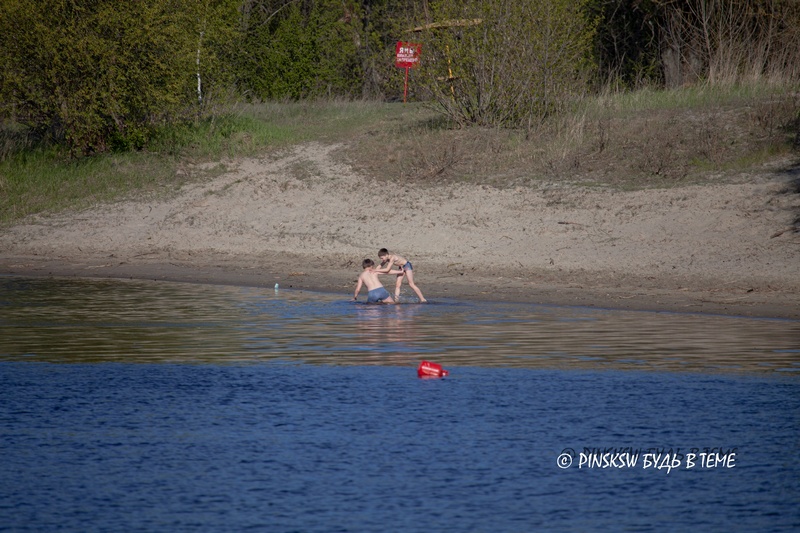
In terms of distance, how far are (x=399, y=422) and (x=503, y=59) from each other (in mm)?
17881

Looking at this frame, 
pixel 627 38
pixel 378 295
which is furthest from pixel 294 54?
pixel 378 295

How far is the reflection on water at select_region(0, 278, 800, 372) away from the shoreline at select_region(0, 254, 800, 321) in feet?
1.94

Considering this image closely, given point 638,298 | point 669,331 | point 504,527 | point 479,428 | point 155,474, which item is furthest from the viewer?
point 638,298

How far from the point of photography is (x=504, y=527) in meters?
7.38

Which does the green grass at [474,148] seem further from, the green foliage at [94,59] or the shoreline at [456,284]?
the shoreline at [456,284]

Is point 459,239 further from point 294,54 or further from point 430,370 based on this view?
point 294,54

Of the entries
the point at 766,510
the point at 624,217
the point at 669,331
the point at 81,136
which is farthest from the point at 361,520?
the point at 81,136

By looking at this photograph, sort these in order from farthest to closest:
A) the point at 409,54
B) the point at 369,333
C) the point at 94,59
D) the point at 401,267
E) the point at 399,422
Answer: the point at 409,54 < the point at 94,59 < the point at 401,267 < the point at 369,333 < the point at 399,422

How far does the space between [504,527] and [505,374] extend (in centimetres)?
443

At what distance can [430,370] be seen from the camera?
1157 cm

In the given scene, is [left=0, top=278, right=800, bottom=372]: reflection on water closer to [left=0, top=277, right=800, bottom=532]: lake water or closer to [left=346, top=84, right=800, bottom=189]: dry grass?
[left=0, top=277, right=800, bottom=532]: lake water

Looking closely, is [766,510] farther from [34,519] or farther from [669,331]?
[669,331]

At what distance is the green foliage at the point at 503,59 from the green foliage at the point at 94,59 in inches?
257

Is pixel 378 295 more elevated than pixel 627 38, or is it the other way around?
pixel 627 38
